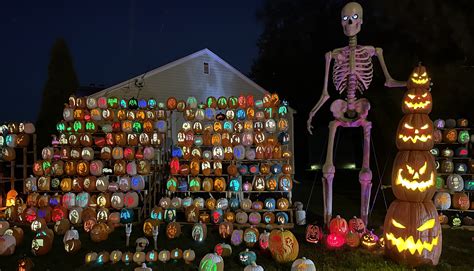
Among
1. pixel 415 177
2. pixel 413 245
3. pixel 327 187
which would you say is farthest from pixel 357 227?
pixel 415 177

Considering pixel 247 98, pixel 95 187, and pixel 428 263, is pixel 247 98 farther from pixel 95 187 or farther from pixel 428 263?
pixel 428 263

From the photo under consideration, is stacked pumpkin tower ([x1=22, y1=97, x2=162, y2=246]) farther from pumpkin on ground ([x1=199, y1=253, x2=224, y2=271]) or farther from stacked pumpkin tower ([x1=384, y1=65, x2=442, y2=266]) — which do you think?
stacked pumpkin tower ([x1=384, y1=65, x2=442, y2=266])

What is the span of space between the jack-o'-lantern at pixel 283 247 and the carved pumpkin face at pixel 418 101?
2.86 m

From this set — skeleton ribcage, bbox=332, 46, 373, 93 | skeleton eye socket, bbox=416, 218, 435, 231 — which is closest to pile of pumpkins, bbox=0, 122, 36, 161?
skeleton ribcage, bbox=332, 46, 373, 93

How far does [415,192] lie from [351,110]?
8.20 ft

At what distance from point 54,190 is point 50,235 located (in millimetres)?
3067

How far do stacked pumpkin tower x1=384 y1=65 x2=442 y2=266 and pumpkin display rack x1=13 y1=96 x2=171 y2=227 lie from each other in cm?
619

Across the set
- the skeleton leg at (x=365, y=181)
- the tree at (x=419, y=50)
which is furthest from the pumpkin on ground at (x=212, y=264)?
the tree at (x=419, y=50)

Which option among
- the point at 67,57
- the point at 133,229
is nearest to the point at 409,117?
the point at 133,229

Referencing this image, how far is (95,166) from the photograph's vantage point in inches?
402

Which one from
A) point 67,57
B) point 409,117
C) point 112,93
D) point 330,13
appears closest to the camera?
point 409,117

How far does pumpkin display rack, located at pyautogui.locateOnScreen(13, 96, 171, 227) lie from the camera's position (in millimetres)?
9953

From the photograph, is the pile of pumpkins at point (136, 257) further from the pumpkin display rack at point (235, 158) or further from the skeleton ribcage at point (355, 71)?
the skeleton ribcage at point (355, 71)

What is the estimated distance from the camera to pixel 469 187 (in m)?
9.76
